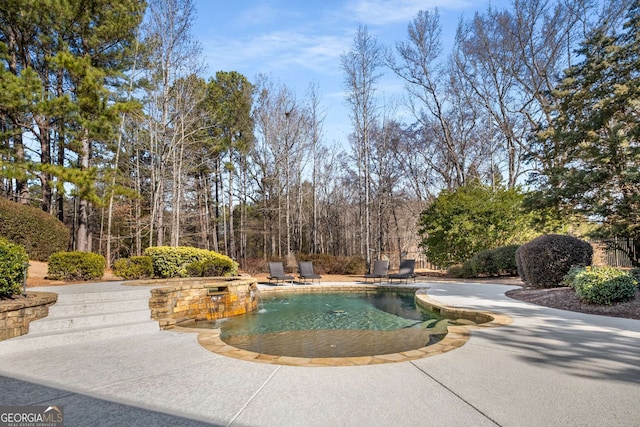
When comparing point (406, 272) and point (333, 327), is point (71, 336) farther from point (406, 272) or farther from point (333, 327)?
point (406, 272)

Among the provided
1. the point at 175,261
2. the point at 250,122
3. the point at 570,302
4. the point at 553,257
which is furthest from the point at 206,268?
the point at 250,122

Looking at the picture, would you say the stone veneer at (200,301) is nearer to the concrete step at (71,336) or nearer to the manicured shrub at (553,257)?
the concrete step at (71,336)

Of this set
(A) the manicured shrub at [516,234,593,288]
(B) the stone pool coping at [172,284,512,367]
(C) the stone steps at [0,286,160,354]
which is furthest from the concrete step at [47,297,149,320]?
(A) the manicured shrub at [516,234,593,288]

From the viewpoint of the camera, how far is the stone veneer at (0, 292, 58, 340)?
3500mm

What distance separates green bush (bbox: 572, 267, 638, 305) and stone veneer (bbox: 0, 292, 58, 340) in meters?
7.89

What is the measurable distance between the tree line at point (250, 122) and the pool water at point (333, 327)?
19.3ft

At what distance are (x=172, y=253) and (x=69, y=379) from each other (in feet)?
20.5

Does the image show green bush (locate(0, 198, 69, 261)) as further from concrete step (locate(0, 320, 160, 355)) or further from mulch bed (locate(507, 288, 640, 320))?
mulch bed (locate(507, 288, 640, 320))

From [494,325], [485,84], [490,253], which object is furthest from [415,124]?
[494,325]

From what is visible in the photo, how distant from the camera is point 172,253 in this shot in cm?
856

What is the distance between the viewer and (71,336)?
12.3 ft

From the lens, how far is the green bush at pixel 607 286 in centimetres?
523

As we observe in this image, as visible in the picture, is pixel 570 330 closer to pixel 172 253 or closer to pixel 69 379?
pixel 69 379

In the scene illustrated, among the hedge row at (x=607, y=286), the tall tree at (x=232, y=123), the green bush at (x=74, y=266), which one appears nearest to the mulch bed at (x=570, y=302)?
the hedge row at (x=607, y=286)
